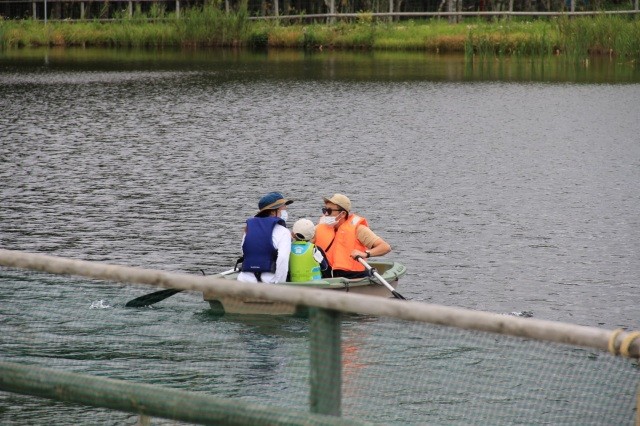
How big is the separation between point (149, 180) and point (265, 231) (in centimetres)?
1304

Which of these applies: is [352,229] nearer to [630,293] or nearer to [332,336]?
[630,293]

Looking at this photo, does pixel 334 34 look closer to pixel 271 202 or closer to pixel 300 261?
pixel 300 261

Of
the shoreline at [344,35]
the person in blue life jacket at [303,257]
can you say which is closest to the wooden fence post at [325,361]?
the person in blue life jacket at [303,257]

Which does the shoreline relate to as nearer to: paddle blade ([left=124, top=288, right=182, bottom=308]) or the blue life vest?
the blue life vest

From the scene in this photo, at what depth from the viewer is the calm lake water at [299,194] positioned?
6488 millimetres

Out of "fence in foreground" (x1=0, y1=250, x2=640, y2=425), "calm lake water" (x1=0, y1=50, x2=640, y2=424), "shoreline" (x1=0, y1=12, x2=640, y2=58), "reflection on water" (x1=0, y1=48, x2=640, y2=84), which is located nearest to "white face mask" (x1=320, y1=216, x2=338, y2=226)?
"calm lake water" (x1=0, y1=50, x2=640, y2=424)

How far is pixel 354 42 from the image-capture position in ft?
202

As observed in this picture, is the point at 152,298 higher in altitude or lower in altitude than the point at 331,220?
higher

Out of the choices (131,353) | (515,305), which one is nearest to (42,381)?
(131,353)

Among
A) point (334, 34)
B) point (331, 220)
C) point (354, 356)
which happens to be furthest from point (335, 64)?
point (354, 356)

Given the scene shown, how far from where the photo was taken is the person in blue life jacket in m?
13.4

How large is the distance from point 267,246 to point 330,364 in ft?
27.5

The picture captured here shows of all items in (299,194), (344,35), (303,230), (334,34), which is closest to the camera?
(303,230)

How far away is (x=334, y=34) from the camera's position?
205ft
